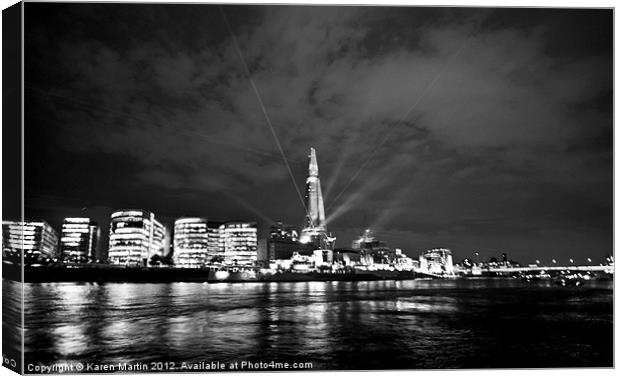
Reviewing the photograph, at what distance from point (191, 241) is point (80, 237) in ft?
47.6

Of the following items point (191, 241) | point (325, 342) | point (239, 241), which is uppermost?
point (191, 241)

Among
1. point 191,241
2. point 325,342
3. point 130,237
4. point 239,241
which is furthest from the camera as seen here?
point 239,241

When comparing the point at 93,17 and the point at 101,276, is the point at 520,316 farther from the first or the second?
the point at 101,276

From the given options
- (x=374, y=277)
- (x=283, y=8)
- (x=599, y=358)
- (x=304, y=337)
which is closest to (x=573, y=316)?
(x=599, y=358)

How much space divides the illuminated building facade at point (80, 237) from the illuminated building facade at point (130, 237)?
302cm

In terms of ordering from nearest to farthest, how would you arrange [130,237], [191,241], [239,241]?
[130,237] → [191,241] → [239,241]

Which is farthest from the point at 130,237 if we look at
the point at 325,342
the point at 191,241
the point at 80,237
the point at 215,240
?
the point at 325,342

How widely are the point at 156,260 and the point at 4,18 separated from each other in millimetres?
56922

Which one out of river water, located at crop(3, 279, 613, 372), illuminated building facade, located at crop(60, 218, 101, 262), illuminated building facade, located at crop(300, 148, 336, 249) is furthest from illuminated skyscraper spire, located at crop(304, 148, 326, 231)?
river water, located at crop(3, 279, 613, 372)

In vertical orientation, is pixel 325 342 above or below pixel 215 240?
below

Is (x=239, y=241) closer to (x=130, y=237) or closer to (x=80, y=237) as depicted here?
(x=130, y=237)

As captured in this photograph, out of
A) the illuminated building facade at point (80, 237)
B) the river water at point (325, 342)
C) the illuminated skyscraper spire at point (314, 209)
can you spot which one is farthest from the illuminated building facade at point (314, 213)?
the river water at point (325, 342)

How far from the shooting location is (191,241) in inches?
2682

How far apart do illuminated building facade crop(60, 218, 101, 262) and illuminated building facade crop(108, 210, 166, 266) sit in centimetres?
302
